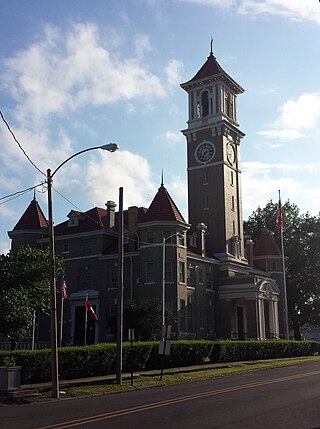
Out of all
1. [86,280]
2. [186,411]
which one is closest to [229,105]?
[86,280]

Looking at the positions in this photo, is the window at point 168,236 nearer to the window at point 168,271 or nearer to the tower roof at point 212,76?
the window at point 168,271

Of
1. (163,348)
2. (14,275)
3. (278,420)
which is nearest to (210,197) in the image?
(14,275)

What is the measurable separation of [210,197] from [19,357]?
144 feet

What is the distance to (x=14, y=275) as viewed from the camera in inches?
1447

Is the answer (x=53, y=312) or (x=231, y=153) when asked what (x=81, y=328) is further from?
(x=53, y=312)

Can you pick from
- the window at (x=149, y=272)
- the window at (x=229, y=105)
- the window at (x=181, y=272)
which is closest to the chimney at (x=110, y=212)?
the window at (x=149, y=272)

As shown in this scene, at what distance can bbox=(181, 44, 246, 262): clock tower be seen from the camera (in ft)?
210

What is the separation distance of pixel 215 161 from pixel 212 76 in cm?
1123

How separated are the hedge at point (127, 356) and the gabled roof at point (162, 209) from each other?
15.8 metres

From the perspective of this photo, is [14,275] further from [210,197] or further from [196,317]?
[210,197]

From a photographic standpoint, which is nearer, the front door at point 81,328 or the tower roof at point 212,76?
Result: the front door at point 81,328

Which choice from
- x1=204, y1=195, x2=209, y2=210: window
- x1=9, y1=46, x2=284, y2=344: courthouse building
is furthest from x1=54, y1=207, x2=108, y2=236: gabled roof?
x1=204, y1=195, x2=209, y2=210: window

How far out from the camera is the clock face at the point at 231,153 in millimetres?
67162

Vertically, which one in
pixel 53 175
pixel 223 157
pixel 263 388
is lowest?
pixel 263 388
